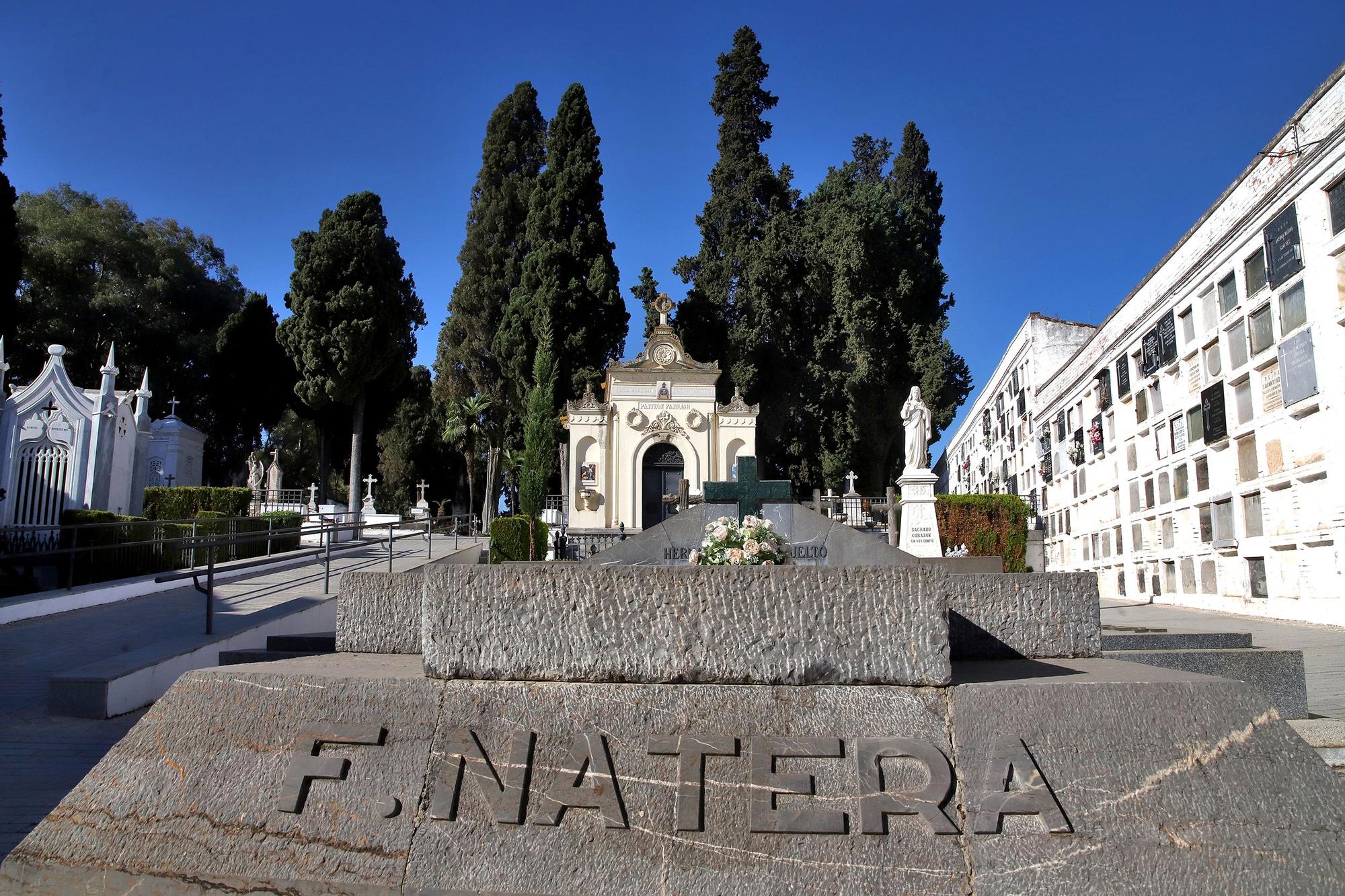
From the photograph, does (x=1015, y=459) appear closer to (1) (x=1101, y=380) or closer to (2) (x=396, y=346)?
(1) (x=1101, y=380)

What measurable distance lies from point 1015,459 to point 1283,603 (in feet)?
60.8

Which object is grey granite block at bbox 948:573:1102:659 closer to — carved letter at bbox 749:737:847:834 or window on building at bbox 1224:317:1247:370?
carved letter at bbox 749:737:847:834

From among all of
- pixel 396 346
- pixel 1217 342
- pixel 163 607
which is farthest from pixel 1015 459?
pixel 163 607

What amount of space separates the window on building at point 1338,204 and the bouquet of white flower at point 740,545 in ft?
32.0

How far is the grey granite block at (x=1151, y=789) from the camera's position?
185cm

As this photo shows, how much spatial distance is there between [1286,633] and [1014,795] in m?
10.1

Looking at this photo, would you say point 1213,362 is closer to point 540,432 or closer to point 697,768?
point 697,768

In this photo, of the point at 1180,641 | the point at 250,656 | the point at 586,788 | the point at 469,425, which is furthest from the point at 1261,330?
the point at 469,425

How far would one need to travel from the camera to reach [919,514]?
13945 mm

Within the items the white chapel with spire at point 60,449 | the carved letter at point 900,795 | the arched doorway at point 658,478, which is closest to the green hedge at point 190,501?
the white chapel with spire at point 60,449

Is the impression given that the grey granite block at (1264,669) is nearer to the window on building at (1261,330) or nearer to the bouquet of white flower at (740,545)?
the bouquet of white flower at (740,545)

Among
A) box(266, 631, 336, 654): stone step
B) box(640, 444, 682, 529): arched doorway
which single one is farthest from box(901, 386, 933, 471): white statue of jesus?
box(266, 631, 336, 654): stone step

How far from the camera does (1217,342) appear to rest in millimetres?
13766

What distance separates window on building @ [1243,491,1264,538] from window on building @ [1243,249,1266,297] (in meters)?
3.22
